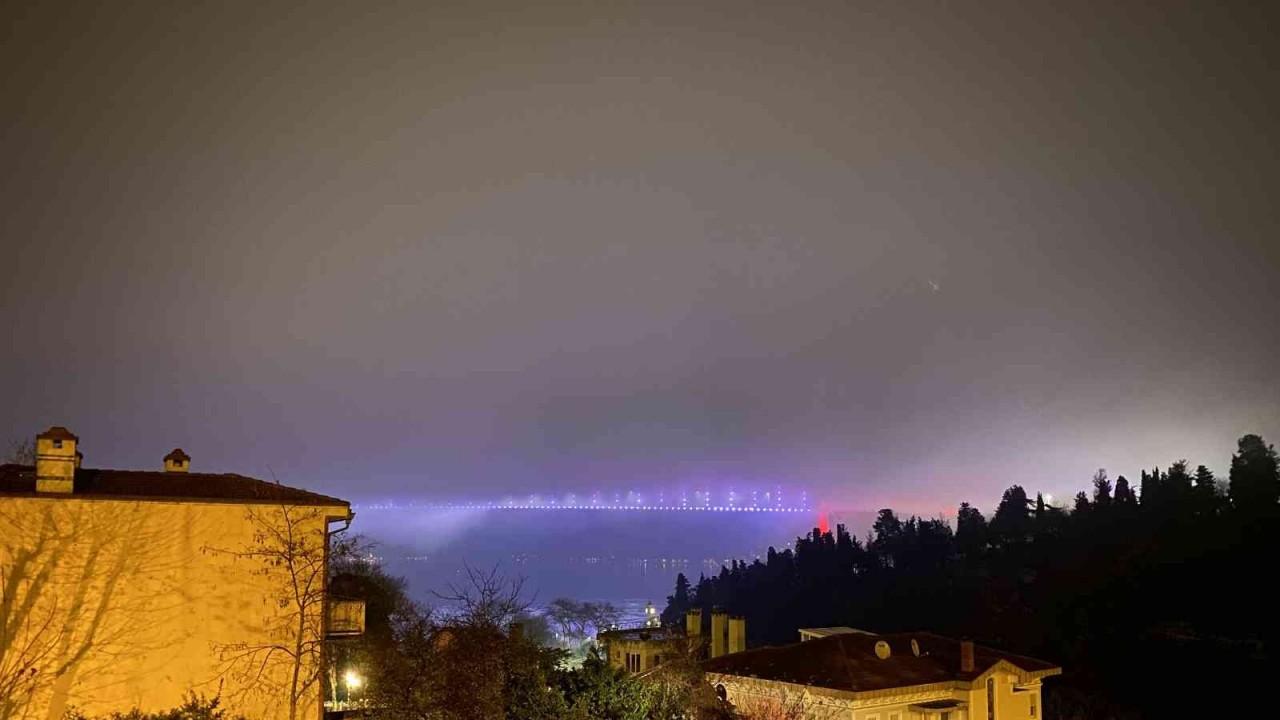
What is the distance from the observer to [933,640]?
30594 millimetres

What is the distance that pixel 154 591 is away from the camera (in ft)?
45.1

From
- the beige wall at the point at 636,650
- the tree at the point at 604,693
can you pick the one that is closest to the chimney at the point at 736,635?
the beige wall at the point at 636,650

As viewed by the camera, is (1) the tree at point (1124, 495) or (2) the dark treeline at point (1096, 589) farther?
(1) the tree at point (1124, 495)

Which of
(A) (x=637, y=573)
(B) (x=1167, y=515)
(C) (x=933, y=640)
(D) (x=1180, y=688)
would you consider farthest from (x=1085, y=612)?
(A) (x=637, y=573)

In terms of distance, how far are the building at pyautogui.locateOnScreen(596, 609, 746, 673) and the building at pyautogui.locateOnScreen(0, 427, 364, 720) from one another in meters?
7.03

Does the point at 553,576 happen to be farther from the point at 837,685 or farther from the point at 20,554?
the point at 20,554

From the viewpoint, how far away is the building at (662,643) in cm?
2397

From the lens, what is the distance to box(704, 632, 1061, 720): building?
25656mm

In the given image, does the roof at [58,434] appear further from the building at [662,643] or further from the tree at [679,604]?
the tree at [679,604]

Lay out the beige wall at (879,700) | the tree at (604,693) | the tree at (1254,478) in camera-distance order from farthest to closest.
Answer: the tree at (1254,478)
the beige wall at (879,700)
the tree at (604,693)

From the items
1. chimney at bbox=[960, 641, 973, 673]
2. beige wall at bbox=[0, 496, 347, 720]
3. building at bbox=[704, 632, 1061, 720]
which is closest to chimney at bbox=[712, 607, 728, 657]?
building at bbox=[704, 632, 1061, 720]

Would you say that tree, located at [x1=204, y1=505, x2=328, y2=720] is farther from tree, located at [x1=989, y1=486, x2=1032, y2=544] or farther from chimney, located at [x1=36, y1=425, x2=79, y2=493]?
tree, located at [x1=989, y1=486, x2=1032, y2=544]

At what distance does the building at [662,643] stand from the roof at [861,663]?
167cm

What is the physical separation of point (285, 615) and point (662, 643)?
46.7ft
